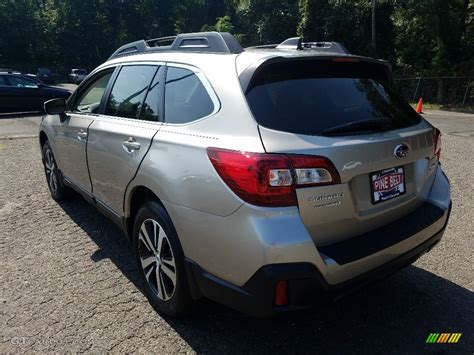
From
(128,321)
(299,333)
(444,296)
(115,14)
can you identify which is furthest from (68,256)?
(115,14)

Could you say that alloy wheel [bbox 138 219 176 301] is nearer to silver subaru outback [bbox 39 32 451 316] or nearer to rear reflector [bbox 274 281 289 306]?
silver subaru outback [bbox 39 32 451 316]

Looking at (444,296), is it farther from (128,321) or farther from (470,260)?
(128,321)

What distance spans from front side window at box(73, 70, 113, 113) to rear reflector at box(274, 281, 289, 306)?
2.64 m

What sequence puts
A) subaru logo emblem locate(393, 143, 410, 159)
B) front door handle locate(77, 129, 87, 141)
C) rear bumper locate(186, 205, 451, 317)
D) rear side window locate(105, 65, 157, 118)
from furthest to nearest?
front door handle locate(77, 129, 87, 141) → rear side window locate(105, 65, 157, 118) → subaru logo emblem locate(393, 143, 410, 159) → rear bumper locate(186, 205, 451, 317)

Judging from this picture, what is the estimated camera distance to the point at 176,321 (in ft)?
9.41

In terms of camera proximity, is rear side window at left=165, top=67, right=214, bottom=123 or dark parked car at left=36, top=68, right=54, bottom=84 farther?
dark parked car at left=36, top=68, right=54, bottom=84

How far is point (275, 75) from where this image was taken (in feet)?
8.17

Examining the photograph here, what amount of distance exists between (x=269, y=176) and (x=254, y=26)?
33.9m

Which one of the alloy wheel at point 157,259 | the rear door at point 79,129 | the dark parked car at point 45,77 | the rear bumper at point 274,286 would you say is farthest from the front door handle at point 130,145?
the dark parked car at point 45,77

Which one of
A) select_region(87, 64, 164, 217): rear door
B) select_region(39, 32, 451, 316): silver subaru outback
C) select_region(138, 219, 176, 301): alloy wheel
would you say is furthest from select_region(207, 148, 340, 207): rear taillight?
select_region(87, 64, 164, 217): rear door

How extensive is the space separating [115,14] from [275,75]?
57.7 m

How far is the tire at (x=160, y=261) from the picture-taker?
8.68 ft

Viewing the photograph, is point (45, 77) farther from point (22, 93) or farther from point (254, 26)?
point (22, 93)

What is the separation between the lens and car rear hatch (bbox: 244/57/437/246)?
7.29ft
